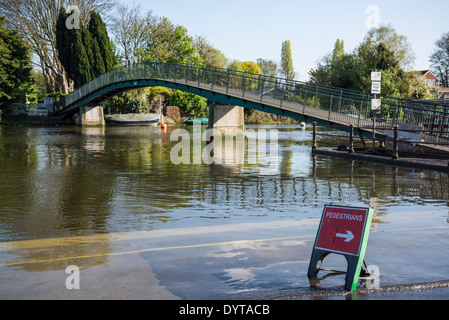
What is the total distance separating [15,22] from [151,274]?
6072cm

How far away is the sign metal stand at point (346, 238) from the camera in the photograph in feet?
16.5

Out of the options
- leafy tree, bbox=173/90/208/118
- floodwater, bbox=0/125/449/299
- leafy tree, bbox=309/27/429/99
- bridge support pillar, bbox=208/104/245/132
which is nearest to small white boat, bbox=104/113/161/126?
leafy tree, bbox=173/90/208/118

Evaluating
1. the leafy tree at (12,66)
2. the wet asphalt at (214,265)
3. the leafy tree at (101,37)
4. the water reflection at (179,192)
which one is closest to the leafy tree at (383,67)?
the leafy tree at (101,37)

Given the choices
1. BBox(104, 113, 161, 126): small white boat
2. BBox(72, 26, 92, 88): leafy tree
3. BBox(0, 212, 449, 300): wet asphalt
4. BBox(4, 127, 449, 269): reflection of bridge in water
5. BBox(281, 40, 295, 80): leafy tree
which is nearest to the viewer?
BBox(0, 212, 449, 300): wet asphalt

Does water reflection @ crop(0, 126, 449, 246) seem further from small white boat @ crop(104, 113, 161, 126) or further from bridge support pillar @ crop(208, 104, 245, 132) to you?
small white boat @ crop(104, 113, 161, 126)

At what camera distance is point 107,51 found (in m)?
62.0

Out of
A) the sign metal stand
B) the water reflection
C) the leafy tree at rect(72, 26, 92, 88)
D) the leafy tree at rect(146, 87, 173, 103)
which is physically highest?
the leafy tree at rect(72, 26, 92, 88)

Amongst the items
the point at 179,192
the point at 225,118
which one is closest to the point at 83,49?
the point at 225,118

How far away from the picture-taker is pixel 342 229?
527cm

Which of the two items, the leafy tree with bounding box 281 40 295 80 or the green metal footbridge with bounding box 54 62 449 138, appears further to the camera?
the leafy tree with bounding box 281 40 295 80

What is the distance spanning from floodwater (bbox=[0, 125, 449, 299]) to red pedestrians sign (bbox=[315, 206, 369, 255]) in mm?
427

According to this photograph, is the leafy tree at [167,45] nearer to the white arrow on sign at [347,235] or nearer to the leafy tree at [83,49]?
the leafy tree at [83,49]

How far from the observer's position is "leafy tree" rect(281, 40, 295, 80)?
130m

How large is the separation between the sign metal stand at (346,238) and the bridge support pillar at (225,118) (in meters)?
37.4
